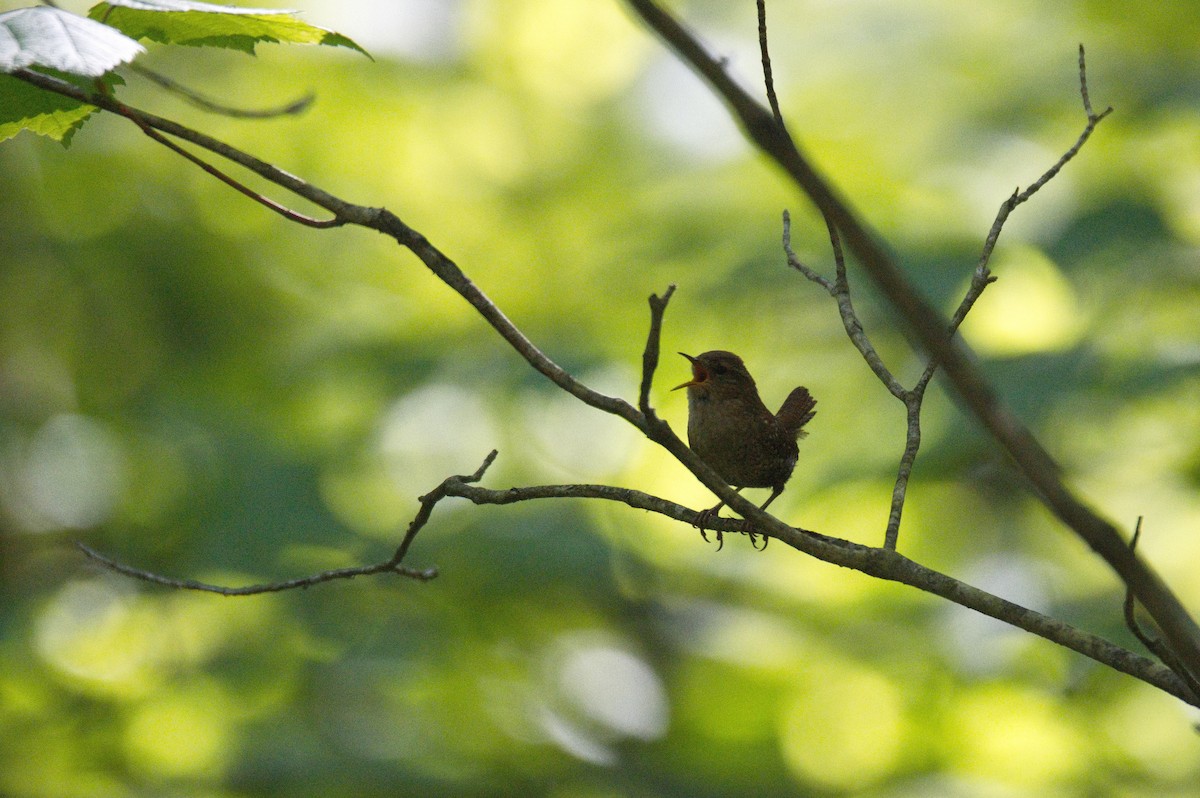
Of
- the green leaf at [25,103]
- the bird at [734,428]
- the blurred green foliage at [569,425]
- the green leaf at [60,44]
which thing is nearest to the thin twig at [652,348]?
the green leaf at [60,44]

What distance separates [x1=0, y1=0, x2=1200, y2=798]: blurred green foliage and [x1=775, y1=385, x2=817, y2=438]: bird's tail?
51.0 inches

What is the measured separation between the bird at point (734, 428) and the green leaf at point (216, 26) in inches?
74.0

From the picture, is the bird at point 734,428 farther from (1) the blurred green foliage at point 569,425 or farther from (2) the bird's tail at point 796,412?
(1) the blurred green foliage at point 569,425

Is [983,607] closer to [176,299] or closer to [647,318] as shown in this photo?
[647,318]

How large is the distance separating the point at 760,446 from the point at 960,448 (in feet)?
7.11

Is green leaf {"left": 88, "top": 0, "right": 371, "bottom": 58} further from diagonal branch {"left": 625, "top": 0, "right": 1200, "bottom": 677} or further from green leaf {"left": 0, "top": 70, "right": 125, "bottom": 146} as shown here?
diagonal branch {"left": 625, "top": 0, "right": 1200, "bottom": 677}

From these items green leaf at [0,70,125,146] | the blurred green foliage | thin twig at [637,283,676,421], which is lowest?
thin twig at [637,283,676,421]

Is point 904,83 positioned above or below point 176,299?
above

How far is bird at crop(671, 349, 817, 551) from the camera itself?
11.9 ft

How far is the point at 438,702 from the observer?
21.6 feet

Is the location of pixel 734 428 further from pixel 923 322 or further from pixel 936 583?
pixel 923 322

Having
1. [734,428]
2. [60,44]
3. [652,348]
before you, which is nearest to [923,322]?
[652,348]

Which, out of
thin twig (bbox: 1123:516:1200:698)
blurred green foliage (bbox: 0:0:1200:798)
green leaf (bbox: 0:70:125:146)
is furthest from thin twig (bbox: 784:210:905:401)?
blurred green foliage (bbox: 0:0:1200:798)

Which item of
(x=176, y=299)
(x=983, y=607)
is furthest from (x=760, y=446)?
(x=176, y=299)
